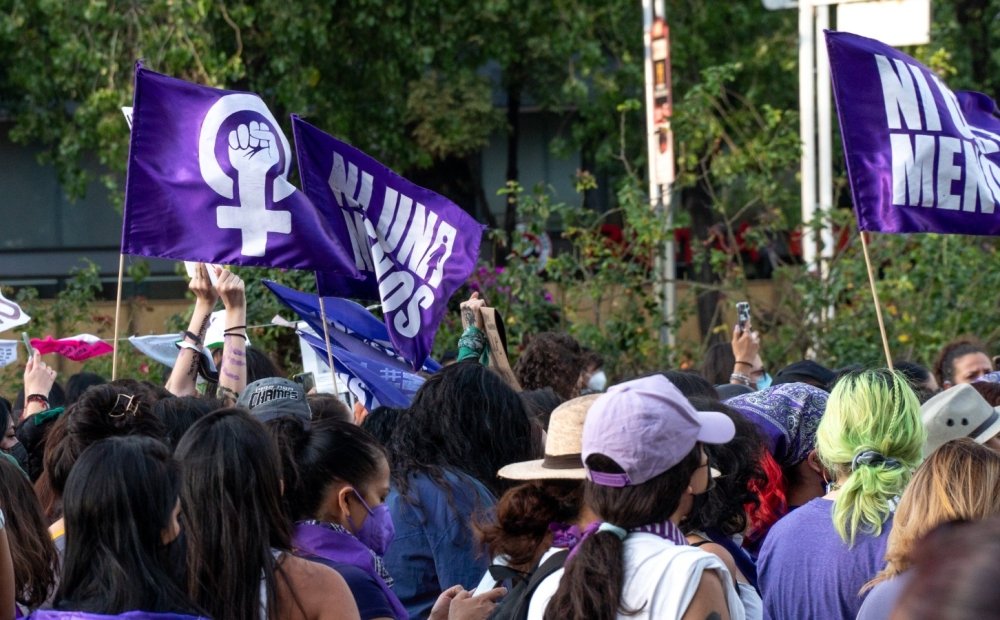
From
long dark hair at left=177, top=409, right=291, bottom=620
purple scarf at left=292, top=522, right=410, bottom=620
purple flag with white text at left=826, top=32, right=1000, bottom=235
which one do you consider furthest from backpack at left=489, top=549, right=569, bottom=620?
purple flag with white text at left=826, top=32, right=1000, bottom=235

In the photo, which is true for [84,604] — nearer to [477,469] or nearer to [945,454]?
[477,469]

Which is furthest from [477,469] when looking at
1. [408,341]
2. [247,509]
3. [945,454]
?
[408,341]

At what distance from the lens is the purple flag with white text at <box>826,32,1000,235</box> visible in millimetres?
6082

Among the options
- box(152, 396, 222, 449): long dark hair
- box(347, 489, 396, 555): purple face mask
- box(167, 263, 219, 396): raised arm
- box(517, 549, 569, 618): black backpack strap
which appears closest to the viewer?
box(517, 549, 569, 618): black backpack strap

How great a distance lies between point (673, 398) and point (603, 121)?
616 inches

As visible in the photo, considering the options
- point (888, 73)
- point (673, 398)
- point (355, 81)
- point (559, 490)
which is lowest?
point (559, 490)

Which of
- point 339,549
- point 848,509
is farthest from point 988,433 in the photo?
point 339,549

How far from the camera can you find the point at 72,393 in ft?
24.2

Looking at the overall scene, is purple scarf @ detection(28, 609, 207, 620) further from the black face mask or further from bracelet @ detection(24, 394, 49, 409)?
bracelet @ detection(24, 394, 49, 409)

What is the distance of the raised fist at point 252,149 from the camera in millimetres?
6082

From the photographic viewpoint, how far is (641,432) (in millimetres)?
2822

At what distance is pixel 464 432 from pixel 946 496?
5.17 ft

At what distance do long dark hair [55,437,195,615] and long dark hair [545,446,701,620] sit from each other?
2.76 feet

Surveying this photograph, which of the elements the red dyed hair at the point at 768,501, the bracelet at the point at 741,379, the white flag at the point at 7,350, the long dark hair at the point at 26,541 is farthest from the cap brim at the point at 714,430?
the white flag at the point at 7,350
